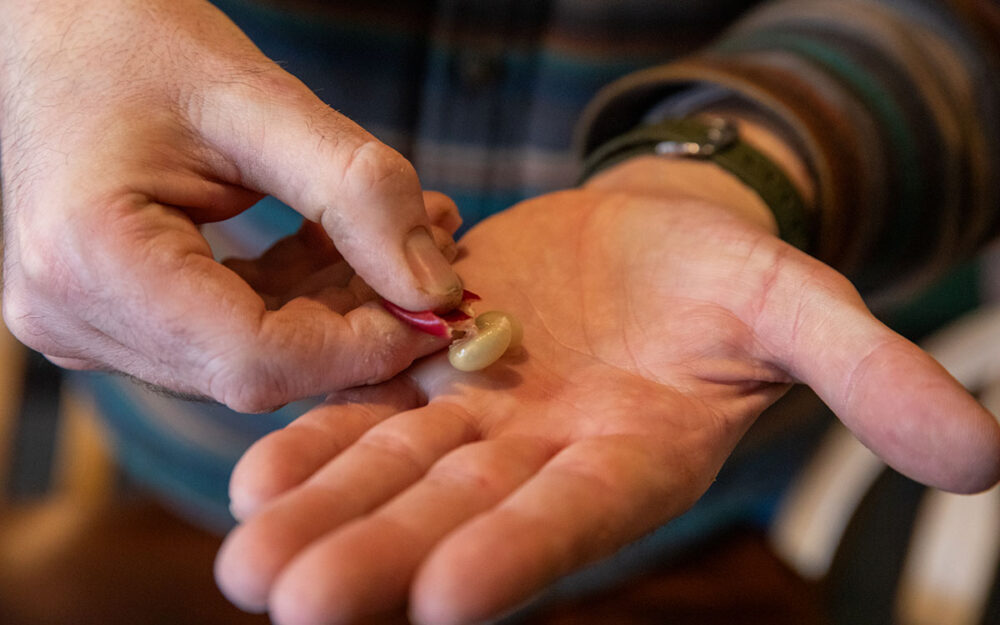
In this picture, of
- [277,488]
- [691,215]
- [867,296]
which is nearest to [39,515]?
[277,488]

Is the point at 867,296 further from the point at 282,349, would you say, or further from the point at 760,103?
the point at 282,349

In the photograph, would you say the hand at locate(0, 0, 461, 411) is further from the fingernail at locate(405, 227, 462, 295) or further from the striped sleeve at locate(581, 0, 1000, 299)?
the striped sleeve at locate(581, 0, 1000, 299)

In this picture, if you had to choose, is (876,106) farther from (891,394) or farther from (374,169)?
(374,169)

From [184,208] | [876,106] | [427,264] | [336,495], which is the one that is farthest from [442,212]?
A: [876,106]

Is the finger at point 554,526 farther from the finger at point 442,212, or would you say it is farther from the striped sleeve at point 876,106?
the striped sleeve at point 876,106

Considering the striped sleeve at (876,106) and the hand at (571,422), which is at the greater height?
the striped sleeve at (876,106)

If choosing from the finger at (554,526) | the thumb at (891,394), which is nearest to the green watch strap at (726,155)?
the thumb at (891,394)
